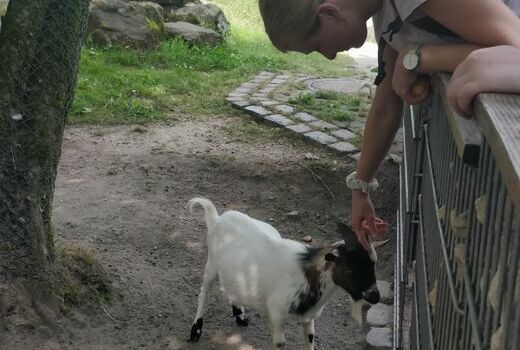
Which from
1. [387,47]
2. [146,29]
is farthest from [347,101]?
[387,47]

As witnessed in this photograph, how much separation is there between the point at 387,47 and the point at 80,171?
443 cm

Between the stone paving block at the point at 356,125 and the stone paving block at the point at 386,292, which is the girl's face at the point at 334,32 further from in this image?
the stone paving block at the point at 356,125

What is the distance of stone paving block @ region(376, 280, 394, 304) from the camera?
4.23m

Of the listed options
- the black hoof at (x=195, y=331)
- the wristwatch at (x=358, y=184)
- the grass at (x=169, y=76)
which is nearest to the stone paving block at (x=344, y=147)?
the grass at (x=169, y=76)

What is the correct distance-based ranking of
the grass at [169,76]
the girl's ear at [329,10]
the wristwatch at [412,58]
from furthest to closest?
1. the grass at [169,76]
2. the girl's ear at [329,10]
3. the wristwatch at [412,58]

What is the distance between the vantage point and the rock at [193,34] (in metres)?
11.2

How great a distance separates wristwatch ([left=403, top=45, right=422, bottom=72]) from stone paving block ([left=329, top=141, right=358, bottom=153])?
438 cm

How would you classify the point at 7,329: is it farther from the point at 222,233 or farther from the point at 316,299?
the point at 316,299

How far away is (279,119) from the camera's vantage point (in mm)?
7305

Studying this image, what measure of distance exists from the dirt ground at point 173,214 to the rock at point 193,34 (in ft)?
13.1

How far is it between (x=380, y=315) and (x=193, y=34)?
799cm

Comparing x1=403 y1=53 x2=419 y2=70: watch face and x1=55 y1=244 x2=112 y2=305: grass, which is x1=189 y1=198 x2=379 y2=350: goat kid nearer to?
x1=55 y1=244 x2=112 y2=305: grass

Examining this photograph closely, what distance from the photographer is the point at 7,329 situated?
348 centimetres

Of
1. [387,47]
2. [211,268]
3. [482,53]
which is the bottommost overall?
[211,268]
